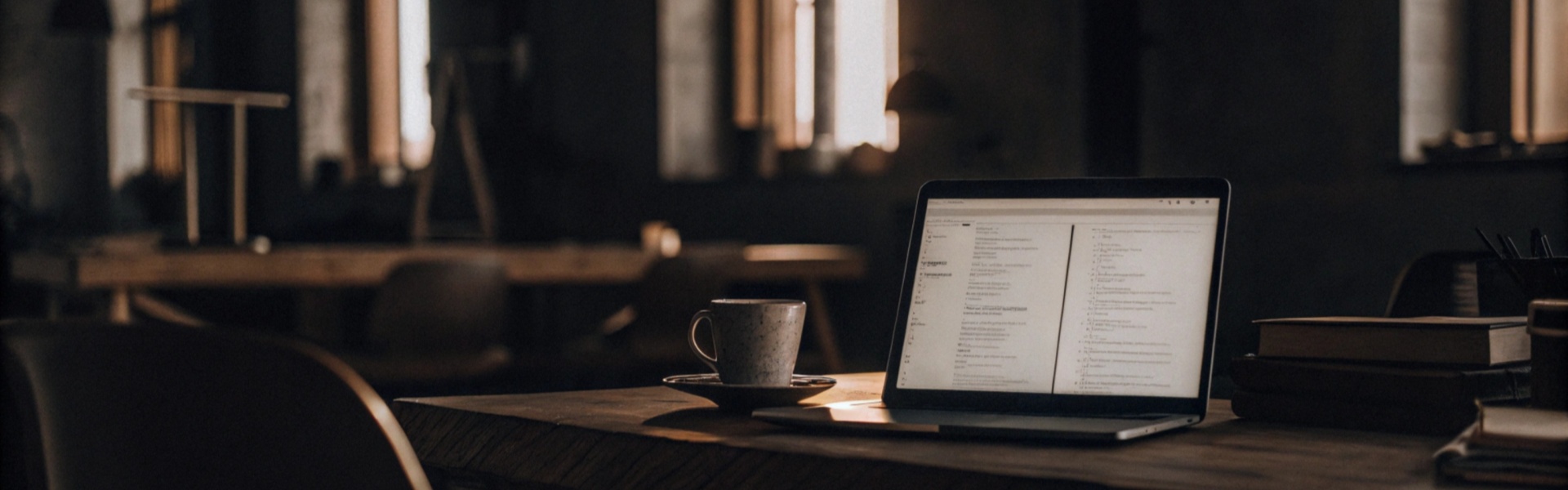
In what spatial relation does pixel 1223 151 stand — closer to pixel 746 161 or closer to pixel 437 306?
pixel 746 161

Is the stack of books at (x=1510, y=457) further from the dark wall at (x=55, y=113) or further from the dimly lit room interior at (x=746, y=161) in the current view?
the dark wall at (x=55, y=113)

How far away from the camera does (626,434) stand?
1.05 m

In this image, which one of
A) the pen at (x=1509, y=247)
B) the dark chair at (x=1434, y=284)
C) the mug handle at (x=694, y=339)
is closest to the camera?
the pen at (x=1509, y=247)

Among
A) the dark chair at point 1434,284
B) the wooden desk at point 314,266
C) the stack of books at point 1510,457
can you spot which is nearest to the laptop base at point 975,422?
the stack of books at point 1510,457

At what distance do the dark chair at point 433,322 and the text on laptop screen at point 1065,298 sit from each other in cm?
295

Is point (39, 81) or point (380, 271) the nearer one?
point (380, 271)

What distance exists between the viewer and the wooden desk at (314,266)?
3.87 m

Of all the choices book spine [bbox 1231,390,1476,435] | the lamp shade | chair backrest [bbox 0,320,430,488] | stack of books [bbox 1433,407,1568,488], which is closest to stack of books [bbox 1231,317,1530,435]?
book spine [bbox 1231,390,1476,435]

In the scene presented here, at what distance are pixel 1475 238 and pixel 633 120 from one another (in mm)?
3930

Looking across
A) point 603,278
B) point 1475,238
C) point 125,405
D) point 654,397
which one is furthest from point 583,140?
point 125,405

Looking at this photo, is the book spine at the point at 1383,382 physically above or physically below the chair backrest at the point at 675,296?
above

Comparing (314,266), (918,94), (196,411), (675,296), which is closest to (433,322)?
(314,266)

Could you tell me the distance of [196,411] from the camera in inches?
32.3

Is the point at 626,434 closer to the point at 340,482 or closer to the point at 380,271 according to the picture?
the point at 340,482
